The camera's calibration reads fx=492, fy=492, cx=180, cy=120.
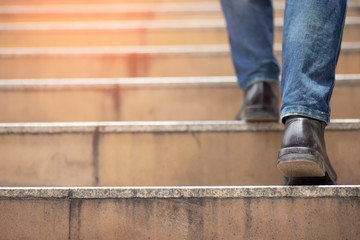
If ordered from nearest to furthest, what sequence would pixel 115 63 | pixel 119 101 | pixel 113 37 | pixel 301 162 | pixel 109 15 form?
pixel 301 162
pixel 119 101
pixel 115 63
pixel 113 37
pixel 109 15

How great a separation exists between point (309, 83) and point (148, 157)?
0.63 meters

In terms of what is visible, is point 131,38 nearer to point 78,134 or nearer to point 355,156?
point 78,134

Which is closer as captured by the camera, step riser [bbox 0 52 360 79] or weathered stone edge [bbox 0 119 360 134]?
weathered stone edge [bbox 0 119 360 134]

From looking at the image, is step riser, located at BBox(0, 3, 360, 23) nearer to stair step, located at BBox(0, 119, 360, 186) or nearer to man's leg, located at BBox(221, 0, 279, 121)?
man's leg, located at BBox(221, 0, 279, 121)

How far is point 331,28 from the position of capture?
120 cm

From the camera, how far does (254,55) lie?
1.63 metres

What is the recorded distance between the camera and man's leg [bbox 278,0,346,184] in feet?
3.85

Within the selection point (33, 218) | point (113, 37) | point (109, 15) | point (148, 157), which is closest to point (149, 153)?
point (148, 157)

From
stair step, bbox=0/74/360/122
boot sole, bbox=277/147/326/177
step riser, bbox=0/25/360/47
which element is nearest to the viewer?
boot sole, bbox=277/147/326/177

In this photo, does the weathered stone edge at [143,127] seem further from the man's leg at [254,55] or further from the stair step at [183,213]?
the stair step at [183,213]

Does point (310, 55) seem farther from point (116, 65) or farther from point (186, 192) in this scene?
point (116, 65)

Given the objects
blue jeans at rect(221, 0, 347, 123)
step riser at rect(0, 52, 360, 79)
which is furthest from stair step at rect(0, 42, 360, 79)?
blue jeans at rect(221, 0, 347, 123)

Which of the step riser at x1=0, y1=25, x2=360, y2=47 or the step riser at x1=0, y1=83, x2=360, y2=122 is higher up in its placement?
the step riser at x1=0, y1=25, x2=360, y2=47

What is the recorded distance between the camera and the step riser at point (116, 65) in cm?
233
